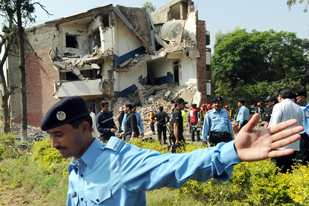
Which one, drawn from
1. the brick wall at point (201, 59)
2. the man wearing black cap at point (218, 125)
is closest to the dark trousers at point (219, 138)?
the man wearing black cap at point (218, 125)

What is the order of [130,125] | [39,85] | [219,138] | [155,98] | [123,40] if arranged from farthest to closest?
[39,85], [123,40], [155,98], [130,125], [219,138]

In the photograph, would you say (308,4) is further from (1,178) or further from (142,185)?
(1,178)

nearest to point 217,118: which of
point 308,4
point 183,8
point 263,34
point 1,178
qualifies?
point 1,178

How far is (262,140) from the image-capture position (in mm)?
1228

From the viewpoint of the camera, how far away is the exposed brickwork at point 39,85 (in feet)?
79.2

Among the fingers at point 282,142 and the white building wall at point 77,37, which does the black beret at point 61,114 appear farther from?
the white building wall at point 77,37

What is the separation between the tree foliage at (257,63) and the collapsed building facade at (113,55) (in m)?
5.88

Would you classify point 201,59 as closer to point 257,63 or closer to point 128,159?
point 257,63

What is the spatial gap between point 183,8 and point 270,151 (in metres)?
23.4

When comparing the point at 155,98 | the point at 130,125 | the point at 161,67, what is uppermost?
the point at 161,67

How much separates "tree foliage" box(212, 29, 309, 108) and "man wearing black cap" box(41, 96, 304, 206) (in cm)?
2603

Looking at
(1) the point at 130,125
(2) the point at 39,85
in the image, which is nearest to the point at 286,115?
(1) the point at 130,125

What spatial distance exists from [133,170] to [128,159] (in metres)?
0.08

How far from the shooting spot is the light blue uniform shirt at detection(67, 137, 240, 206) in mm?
1258
